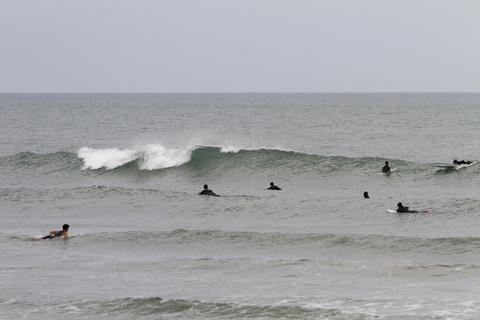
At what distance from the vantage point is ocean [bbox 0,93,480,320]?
648 inches

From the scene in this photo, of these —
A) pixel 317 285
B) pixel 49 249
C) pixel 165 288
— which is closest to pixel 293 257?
pixel 317 285

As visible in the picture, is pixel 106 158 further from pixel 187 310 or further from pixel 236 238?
pixel 187 310

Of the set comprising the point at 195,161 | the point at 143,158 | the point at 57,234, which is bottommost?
the point at 57,234

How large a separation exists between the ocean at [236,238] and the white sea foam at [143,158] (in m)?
0.13

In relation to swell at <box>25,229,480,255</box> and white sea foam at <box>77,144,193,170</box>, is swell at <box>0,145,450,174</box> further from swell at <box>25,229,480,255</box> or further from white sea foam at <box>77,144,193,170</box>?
swell at <box>25,229,480,255</box>

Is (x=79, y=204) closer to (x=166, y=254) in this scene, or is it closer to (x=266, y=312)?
(x=166, y=254)

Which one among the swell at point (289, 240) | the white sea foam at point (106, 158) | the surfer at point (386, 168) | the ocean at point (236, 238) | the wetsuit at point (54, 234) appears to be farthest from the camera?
the white sea foam at point (106, 158)

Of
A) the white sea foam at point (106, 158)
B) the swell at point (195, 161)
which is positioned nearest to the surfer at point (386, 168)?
the swell at point (195, 161)

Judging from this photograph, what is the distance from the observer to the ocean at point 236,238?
16.5m

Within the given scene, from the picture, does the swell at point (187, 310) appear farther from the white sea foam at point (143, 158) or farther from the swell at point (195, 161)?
the white sea foam at point (143, 158)

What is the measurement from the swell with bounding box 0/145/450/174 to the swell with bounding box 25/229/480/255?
17.4 m

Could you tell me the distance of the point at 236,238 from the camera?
2378 centimetres

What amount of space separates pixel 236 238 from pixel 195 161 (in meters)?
22.0

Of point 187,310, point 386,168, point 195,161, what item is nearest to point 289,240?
point 187,310
